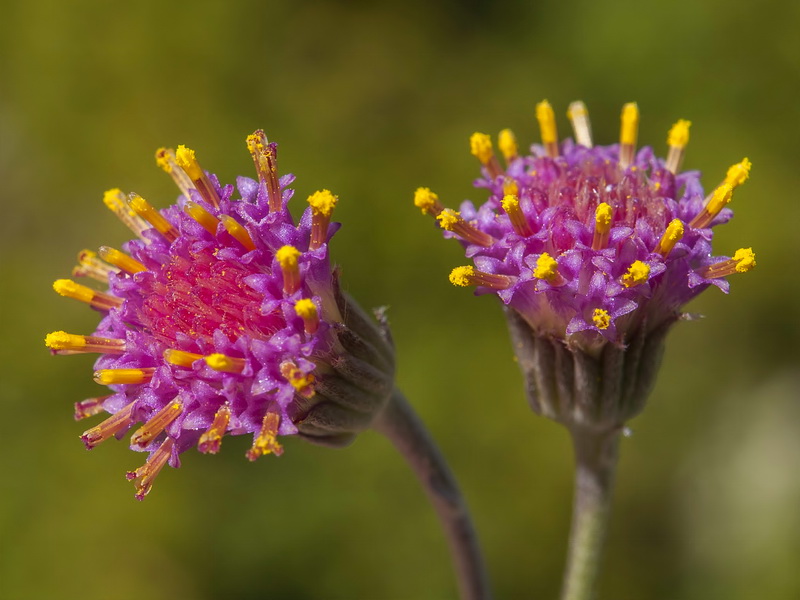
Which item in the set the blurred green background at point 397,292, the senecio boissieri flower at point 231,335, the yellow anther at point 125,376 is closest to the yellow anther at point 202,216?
the senecio boissieri flower at point 231,335

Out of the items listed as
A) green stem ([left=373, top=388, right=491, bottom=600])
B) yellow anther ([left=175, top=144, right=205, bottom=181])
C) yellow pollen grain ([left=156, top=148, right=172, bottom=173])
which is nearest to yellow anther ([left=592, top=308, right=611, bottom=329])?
green stem ([left=373, top=388, right=491, bottom=600])

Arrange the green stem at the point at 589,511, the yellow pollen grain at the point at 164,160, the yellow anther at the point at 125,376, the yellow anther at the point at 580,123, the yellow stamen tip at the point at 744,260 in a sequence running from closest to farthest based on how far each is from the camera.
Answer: the yellow anther at the point at 125,376 < the yellow stamen tip at the point at 744,260 < the yellow pollen grain at the point at 164,160 < the green stem at the point at 589,511 < the yellow anther at the point at 580,123

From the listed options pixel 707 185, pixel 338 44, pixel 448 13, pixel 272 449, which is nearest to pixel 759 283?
pixel 707 185

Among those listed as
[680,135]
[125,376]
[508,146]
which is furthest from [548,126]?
[125,376]

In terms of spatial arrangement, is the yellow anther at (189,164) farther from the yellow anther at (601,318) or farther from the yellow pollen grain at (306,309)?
the yellow anther at (601,318)

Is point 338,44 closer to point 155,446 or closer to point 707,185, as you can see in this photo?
point 707,185

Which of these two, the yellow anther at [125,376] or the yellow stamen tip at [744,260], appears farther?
the yellow stamen tip at [744,260]
